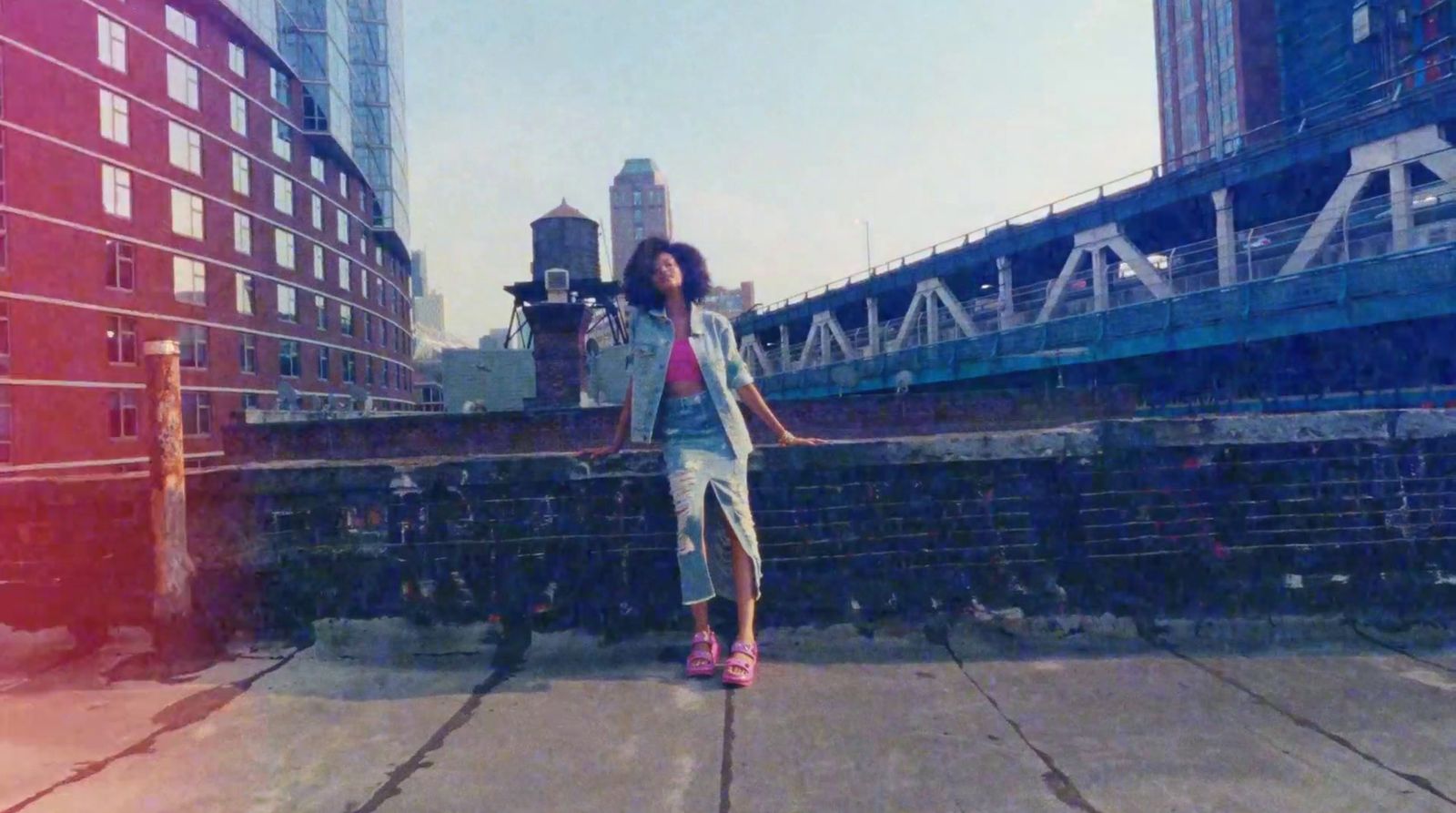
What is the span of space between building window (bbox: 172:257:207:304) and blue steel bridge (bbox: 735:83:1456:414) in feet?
86.5

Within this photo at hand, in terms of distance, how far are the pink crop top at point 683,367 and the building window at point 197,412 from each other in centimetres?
3924

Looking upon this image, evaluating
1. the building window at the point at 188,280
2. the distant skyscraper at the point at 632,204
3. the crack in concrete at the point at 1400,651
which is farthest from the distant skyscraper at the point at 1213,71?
the distant skyscraper at the point at 632,204

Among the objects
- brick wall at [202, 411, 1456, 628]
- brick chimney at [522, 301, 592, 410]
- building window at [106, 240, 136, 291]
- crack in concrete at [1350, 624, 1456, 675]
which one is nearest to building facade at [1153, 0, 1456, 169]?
brick chimney at [522, 301, 592, 410]

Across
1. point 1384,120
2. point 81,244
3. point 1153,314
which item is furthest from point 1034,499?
point 81,244

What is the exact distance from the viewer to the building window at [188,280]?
123 ft

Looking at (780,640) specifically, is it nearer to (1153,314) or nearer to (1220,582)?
(1220,582)

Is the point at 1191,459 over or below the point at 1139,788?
over

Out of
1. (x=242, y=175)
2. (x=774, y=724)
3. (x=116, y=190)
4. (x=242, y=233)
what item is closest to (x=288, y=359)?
(x=242, y=233)

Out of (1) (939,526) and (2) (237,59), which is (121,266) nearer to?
(2) (237,59)

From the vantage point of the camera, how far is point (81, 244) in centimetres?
3212

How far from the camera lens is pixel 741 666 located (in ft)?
12.7

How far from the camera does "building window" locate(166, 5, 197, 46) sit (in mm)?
37031

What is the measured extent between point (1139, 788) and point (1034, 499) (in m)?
1.87

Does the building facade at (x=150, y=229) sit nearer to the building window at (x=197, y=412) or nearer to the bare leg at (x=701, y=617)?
the building window at (x=197, y=412)
